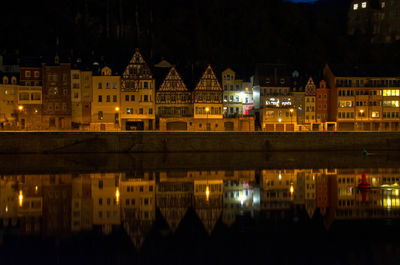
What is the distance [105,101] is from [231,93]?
16.4m

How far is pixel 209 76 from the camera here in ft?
207

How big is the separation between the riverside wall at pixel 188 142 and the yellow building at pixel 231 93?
11529mm

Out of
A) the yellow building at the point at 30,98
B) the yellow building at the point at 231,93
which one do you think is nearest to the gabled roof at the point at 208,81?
the yellow building at the point at 231,93

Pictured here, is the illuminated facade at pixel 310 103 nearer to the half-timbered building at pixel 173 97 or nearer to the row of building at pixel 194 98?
the row of building at pixel 194 98

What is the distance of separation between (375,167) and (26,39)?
174 ft

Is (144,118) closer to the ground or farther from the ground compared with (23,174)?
farther from the ground

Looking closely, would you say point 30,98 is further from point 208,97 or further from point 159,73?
point 208,97

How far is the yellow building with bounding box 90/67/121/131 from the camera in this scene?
61.1 m

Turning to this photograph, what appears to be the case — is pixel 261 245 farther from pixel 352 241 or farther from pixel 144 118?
pixel 144 118

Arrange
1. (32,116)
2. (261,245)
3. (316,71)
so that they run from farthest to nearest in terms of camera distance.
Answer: (316,71) < (32,116) < (261,245)

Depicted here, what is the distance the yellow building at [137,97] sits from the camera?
6159 cm

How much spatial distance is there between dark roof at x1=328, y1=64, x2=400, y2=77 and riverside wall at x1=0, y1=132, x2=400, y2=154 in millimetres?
12932

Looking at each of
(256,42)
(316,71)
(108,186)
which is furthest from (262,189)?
(256,42)

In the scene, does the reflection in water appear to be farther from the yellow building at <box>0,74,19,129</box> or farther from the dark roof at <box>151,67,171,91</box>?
the dark roof at <box>151,67,171,91</box>
